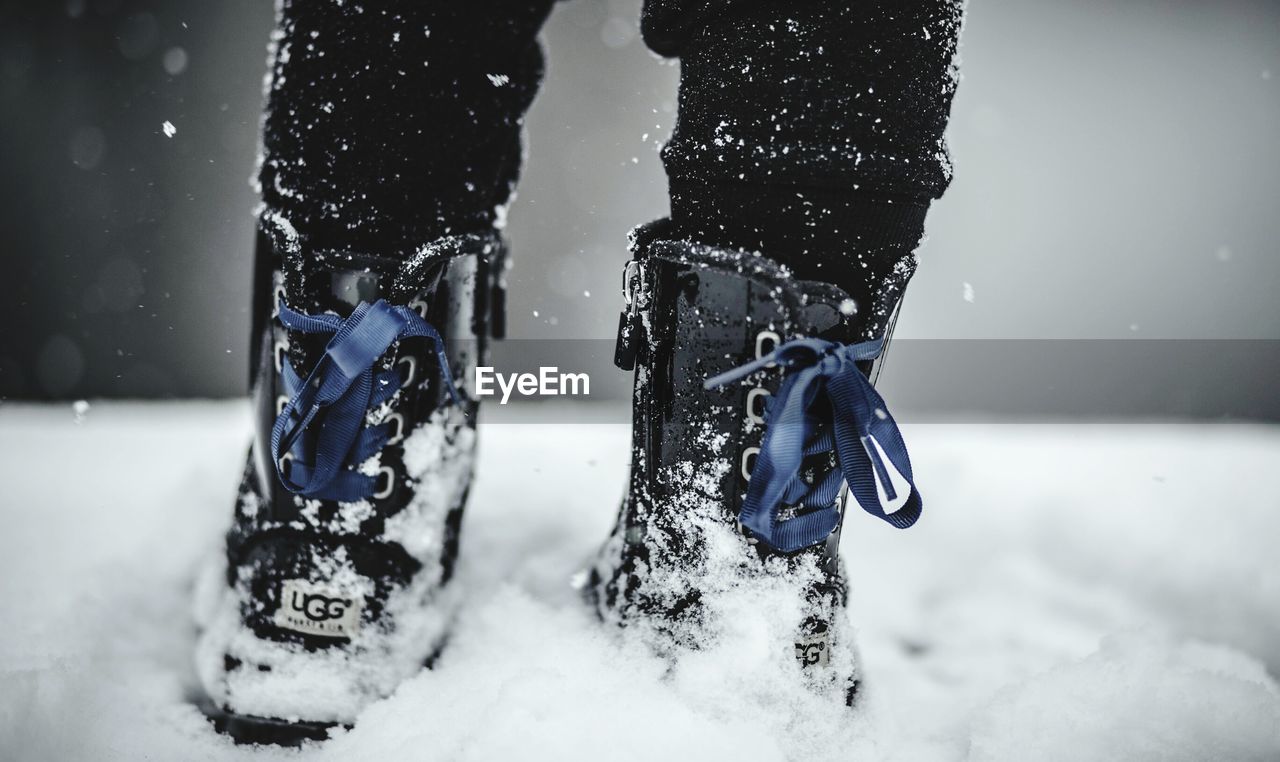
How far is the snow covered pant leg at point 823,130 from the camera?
1.72 ft

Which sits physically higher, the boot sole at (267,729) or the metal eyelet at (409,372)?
the metal eyelet at (409,372)

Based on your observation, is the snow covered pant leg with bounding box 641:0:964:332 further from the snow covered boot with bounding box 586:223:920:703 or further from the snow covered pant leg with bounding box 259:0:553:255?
the snow covered pant leg with bounding box 259:0:553:255

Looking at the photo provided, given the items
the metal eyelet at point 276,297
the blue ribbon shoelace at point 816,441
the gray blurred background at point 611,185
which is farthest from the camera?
the gray blurred background at point 611,185

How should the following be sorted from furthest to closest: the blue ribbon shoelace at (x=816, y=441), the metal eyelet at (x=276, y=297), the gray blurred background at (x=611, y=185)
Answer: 1. the gray blurred background at (x=611, y=185)
2. the metal eyelet at (x=276, y=297)
3. the blue ribbon shoelace at (x=816, y=441)

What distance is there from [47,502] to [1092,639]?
1217 mm

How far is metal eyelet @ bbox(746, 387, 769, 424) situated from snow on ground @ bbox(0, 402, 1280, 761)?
0.56ft

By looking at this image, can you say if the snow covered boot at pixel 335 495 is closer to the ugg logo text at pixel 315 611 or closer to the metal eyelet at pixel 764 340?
the ugg logo text at pixel 315 611

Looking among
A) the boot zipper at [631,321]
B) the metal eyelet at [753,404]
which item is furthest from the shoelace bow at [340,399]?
the metal eyelet at [753,404]

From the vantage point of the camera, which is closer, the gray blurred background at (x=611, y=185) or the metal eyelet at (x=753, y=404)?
the metal eyelet at (x=753, y=404)

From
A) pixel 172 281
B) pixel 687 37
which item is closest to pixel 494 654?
pixel 687 37

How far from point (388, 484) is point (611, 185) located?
85cm

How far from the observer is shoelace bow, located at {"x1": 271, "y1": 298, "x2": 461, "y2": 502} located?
1.85ft

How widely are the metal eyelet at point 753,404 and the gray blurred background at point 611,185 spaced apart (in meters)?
0.80

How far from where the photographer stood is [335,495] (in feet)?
1.98
